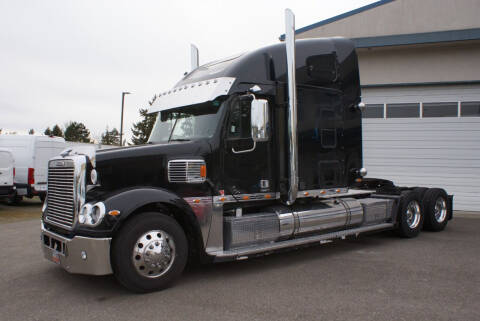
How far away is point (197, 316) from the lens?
3.81 meters

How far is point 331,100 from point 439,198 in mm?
3968

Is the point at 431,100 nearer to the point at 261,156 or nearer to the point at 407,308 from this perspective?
the point at 261,156

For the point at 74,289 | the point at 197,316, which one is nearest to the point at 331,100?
the point at 197,316

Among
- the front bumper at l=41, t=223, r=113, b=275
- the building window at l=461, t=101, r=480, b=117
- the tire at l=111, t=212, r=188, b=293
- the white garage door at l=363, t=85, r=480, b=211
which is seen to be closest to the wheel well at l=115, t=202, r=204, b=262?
the tire at l=111, t=212, r=188, b=293

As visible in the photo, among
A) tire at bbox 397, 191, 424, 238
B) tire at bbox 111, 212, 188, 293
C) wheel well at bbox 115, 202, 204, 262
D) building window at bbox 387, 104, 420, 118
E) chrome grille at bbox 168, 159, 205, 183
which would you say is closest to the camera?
tire at bbox 111, 212, 188, 293

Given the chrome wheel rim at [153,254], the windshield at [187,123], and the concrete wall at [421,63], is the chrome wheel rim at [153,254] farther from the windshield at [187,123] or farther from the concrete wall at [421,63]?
the concrete wall at [421,63]

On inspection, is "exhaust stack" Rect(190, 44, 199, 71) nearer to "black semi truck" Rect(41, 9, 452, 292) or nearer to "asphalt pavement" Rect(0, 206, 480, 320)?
"black semi truck" Rect(41, 9, 452, 292)

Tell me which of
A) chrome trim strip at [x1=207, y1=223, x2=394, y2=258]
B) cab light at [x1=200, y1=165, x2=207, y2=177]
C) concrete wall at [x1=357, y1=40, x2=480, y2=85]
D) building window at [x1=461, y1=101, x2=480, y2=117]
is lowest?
chrome trim strip at [x1=207, y1=223, x2=394, y2=258]

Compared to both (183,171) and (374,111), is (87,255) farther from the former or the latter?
(374,111)

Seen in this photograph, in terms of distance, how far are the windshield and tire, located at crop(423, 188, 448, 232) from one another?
17.6 ft

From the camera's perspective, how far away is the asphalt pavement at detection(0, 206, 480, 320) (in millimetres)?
3879

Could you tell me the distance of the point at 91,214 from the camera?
423cm

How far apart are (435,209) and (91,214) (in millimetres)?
7167

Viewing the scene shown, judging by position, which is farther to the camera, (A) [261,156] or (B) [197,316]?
(A) [261,156]
